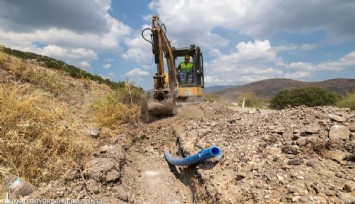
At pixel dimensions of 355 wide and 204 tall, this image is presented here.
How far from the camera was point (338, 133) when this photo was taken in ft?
17.2

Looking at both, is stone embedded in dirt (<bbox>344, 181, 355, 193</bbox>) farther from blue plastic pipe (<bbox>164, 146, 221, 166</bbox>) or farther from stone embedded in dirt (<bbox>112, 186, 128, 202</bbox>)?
stone embedded in dirt (<bbox>112, 186, 128, 202</bbox>)

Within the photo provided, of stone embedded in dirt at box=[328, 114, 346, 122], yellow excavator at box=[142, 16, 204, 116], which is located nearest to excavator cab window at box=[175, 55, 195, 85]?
yellow excavator at box=[142, 16, 204, 116]

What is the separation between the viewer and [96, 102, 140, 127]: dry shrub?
9.25 m

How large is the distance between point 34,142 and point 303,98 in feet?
66.7

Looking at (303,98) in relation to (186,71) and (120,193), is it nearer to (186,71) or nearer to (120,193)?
(186,71)

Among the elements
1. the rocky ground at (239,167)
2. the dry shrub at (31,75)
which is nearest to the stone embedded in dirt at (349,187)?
the rocky ground at (239,167)

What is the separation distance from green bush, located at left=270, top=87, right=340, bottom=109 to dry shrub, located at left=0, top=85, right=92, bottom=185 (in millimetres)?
17150

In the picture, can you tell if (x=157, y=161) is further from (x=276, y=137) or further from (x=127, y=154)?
(x=276, y=137)

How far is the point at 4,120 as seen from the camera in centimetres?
540

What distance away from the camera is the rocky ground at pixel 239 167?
157 inches

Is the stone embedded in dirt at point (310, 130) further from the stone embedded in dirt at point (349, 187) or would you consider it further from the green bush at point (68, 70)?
the green bush at point (68, 70)

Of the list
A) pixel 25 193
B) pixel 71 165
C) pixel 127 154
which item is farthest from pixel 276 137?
pixel 25 193

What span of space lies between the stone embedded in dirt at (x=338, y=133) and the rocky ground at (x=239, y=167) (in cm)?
2

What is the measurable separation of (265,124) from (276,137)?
1088mm
